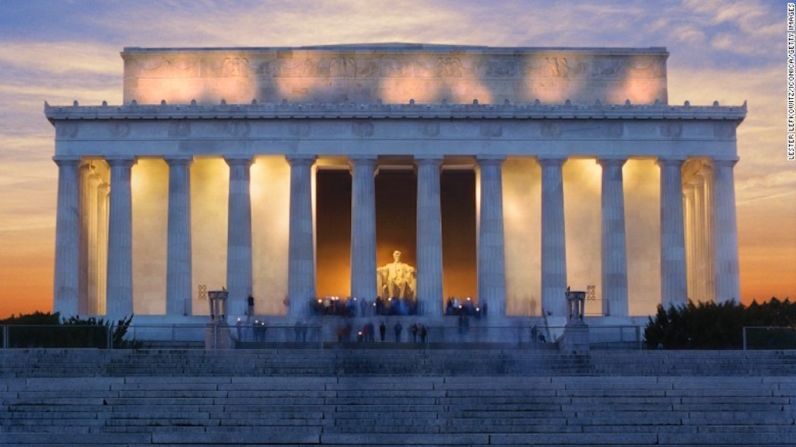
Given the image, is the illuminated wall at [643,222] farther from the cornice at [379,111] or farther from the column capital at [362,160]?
the column capital at [362,160]

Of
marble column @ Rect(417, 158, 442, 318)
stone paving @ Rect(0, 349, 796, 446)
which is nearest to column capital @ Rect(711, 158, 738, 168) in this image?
marble column @ Rect(417, 158, 442, 318)

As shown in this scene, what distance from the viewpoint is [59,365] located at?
5344 cm

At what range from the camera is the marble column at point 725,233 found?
83938 mm

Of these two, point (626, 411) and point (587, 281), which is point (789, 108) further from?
point (626, 411)

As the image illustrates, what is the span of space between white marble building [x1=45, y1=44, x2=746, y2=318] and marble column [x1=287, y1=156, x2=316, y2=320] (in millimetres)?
81

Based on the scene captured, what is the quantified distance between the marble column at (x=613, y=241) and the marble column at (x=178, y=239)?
23088mm

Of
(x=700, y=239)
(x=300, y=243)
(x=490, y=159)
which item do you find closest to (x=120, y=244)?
(x=300, y=243)

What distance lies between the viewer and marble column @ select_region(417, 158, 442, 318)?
83188 mm

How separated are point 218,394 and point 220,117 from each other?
37.6m

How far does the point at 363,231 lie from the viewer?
83.2 metres

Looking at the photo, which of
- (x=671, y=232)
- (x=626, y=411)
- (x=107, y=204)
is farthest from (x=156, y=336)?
(x=626, y=411)

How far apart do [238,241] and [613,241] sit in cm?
2075

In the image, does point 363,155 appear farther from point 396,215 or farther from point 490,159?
point 396,215

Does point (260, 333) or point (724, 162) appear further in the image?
point (724, 162)
